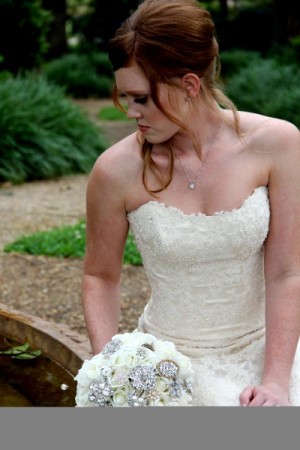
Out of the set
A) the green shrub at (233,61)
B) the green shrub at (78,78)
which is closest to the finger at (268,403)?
the green shrub at (78,78)

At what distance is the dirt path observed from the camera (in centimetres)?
545

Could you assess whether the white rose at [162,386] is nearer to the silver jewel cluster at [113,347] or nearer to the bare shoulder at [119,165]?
the silver jewel cluster at [113,347]

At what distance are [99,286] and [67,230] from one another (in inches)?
180

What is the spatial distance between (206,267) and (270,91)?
10793mm

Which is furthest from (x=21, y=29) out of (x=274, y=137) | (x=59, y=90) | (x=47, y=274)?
(x=274, y=137)

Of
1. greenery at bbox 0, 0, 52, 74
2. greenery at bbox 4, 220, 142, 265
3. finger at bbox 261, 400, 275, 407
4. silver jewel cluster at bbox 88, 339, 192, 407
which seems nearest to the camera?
silver jewel cluster at bbox 88, 339, 192, 407

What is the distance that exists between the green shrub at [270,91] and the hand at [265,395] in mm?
8909

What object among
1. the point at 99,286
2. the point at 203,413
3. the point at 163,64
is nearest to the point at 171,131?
the point at 163,64

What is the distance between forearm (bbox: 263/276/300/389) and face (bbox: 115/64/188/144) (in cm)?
54

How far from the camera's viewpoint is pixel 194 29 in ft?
7.80

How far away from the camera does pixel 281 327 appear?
98.6 inches

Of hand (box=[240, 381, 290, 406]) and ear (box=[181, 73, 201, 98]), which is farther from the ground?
ear (box=[181, 73, 201, 98])

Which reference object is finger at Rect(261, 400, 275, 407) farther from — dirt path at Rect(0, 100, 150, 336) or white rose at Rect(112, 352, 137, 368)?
dirt path at Rect(0, 100, 150, 336)

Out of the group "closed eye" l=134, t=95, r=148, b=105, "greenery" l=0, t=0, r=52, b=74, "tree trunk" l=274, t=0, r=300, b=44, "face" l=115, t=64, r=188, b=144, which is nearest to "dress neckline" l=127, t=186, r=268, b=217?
"face" l=115, t=64, r=188, b=144
